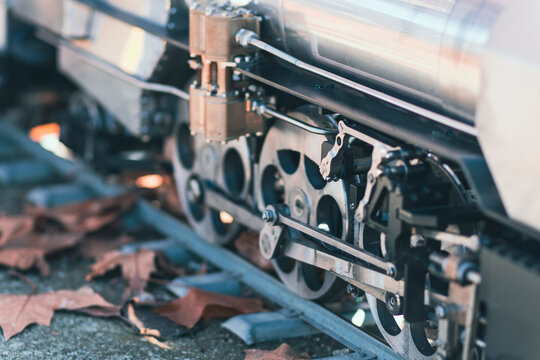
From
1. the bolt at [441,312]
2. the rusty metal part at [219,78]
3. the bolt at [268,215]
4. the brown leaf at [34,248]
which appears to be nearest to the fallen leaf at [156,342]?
the bolt at [268,215]

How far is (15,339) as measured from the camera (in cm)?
347

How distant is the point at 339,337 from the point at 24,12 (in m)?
3.51

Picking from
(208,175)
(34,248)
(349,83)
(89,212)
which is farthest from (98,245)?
(349,83)

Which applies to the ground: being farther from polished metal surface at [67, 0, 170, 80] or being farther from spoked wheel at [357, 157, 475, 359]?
polished metal surface at [67, 0, 170, 80]

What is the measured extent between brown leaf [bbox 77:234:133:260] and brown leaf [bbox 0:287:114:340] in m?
0.62

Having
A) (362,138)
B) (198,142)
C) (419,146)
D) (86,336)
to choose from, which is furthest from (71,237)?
(419,146)

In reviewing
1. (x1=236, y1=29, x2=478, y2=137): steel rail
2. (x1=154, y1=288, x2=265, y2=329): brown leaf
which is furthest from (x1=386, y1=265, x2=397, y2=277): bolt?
(x1=154, y1=288, x2=265, y2=329): brown leaf

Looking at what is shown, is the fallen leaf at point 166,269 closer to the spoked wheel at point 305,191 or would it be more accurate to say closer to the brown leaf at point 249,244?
the brown leaf at point 249,244

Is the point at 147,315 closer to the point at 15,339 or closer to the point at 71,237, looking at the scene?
the point at 15,339

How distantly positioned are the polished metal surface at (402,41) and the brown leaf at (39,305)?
1515mm

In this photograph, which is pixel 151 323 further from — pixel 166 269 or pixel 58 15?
pixel 58 15

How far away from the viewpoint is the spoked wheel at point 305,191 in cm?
341

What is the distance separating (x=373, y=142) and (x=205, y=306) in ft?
4.14

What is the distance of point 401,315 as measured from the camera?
3.20 m
